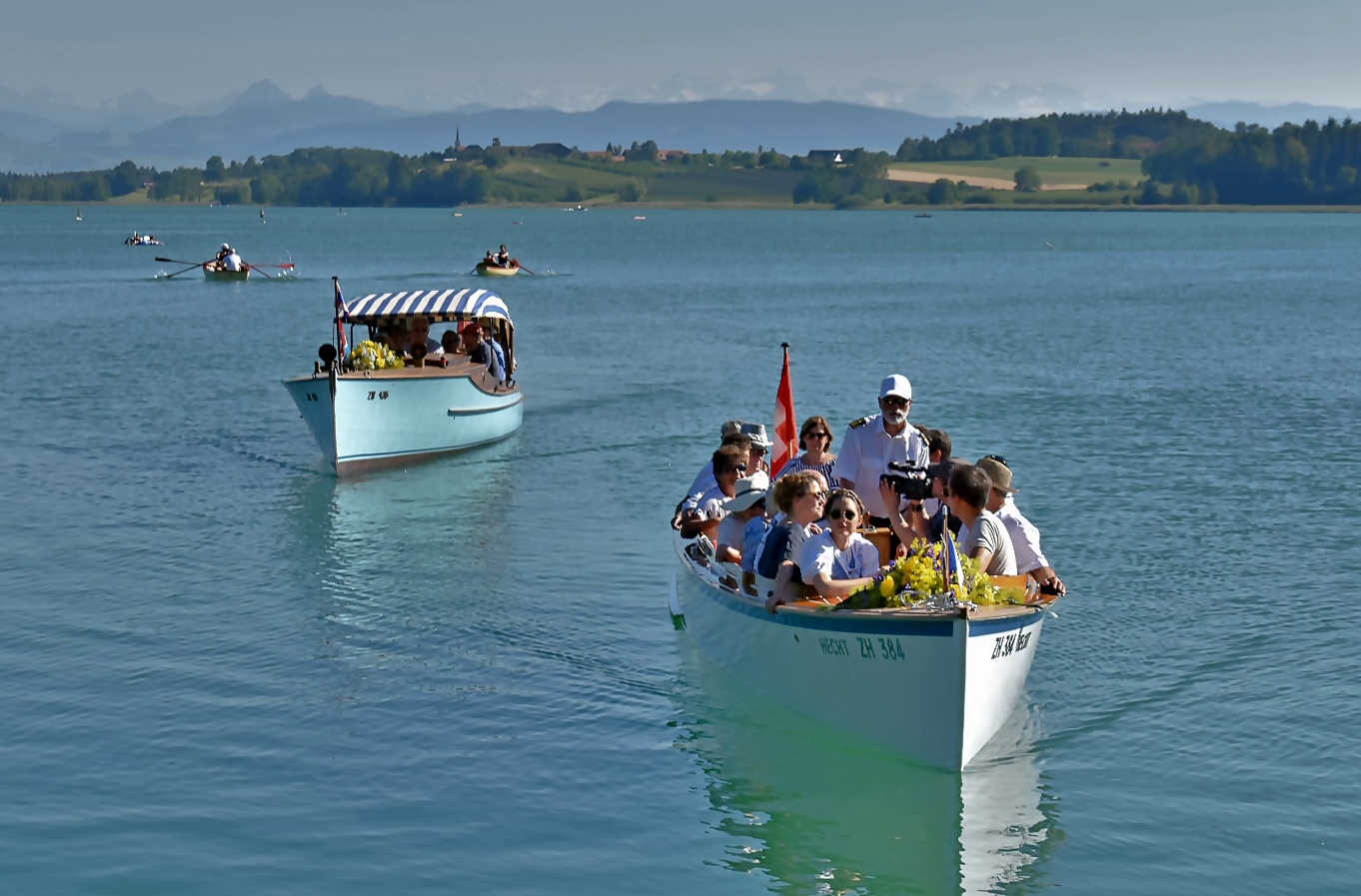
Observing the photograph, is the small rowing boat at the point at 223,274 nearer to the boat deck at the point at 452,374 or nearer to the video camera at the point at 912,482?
the boat deck at the point at 452,374

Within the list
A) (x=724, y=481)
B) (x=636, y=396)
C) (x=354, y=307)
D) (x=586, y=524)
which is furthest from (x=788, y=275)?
(x=724, y=481)

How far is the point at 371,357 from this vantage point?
100 ft

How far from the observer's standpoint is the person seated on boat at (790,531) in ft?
46.6

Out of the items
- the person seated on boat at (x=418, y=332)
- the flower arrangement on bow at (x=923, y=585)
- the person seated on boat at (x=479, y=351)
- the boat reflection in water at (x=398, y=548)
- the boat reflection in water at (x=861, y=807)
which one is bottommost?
the boat reflection in water at (x=861, y=807)

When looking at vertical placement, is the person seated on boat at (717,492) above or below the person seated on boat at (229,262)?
below

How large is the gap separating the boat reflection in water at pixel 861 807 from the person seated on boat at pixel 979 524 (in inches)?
76.0

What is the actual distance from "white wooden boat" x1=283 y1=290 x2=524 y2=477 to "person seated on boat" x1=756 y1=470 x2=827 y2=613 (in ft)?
51.5

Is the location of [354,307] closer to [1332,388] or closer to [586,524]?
[586,524]

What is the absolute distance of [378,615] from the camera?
66.9 feet

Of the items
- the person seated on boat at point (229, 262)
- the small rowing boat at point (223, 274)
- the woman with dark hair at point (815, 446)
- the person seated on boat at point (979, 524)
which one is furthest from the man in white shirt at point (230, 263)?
the person seated on boat at point (979, 524)

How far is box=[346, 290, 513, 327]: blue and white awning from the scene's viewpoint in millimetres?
31859

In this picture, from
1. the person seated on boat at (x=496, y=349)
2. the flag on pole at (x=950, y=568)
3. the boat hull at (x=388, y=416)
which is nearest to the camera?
the flag on pole at (x=950, y=568)

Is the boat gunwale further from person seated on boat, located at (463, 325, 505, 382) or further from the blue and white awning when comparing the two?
person seated on boat, located at (463, 325, 505, 382)

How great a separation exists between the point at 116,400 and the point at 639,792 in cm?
2855
